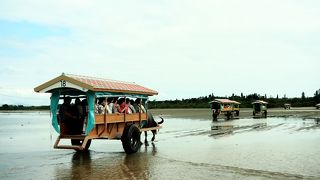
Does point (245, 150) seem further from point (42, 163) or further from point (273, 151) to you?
point (42, 163)

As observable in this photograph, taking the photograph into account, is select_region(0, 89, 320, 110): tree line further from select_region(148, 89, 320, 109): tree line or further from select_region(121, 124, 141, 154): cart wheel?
select_region(121, 124, 141, 154): cart wheel

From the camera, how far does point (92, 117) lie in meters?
10.9

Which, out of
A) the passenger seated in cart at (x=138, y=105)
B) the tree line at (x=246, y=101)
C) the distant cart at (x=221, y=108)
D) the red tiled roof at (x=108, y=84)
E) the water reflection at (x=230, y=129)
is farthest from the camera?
the tree line at (x=246, y=101)

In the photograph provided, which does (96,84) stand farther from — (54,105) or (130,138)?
(130,138)

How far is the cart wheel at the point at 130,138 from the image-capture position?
11.6 meters

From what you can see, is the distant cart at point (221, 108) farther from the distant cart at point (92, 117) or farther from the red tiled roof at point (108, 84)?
the distant cart at point (92, 117)

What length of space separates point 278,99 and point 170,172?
258 ft

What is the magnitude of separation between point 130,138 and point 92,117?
155cm

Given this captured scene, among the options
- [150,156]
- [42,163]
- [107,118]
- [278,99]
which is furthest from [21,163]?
[278,99]

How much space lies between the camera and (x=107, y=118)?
11.5m

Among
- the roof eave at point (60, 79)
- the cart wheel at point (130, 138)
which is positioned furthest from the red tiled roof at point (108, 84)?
the cart wheel at point (130, 138)

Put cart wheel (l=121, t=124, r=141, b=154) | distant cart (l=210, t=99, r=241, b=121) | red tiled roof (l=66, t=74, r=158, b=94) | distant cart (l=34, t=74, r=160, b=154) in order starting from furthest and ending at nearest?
1. distant cart (l=210, t=99, r=241, b=121)
2. cart wheel (l=121, t=124, r=141, b=154)
3. red tiled roof (l=66, t=74, r=158, b=94)
4. distant cart (l=34, t=74, r=160, b=154)

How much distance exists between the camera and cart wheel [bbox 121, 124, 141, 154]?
11.6m

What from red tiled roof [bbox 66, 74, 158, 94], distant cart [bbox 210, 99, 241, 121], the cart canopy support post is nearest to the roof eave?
red tiled roof [bbox 66, 74, 158, 94]
